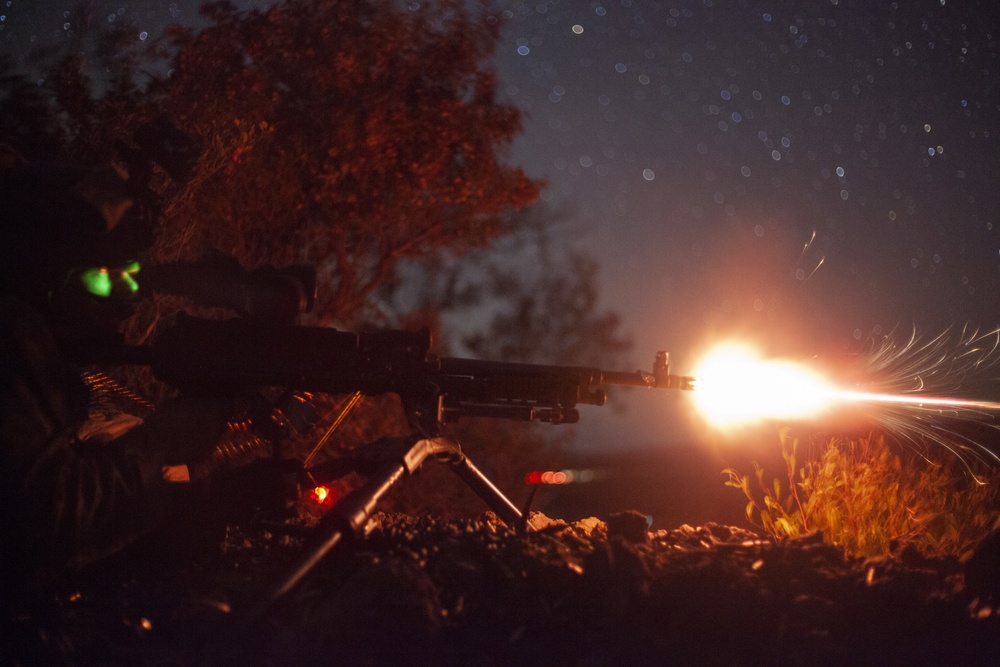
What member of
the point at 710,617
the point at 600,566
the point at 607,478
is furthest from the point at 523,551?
the point at 607,478

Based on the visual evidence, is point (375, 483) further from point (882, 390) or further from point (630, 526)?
point (882, 390)

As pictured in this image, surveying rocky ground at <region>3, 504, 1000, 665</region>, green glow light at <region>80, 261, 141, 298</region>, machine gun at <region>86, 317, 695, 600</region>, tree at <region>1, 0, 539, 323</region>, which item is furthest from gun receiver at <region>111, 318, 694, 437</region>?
tree at <region>1, 0, 539, 323</region>

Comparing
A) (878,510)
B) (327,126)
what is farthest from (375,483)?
(327,126)

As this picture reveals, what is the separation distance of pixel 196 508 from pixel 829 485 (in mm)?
3430

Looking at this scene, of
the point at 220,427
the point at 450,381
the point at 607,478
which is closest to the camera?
the point at 220,427

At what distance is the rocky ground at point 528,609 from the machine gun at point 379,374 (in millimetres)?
680

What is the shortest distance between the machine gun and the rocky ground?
68 cm

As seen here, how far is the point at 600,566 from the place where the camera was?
10.1 feet

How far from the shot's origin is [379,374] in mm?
4008

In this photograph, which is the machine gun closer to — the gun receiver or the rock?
the gun receiver

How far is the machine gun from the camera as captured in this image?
384 centimetres

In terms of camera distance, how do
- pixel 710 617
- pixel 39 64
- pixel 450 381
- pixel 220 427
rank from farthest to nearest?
pixel 39 64 → pixel 450 381 → pixel 220 427 → pixel 710 617

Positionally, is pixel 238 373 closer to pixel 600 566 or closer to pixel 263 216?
pixel 600 566

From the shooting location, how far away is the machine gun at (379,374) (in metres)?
3.84
